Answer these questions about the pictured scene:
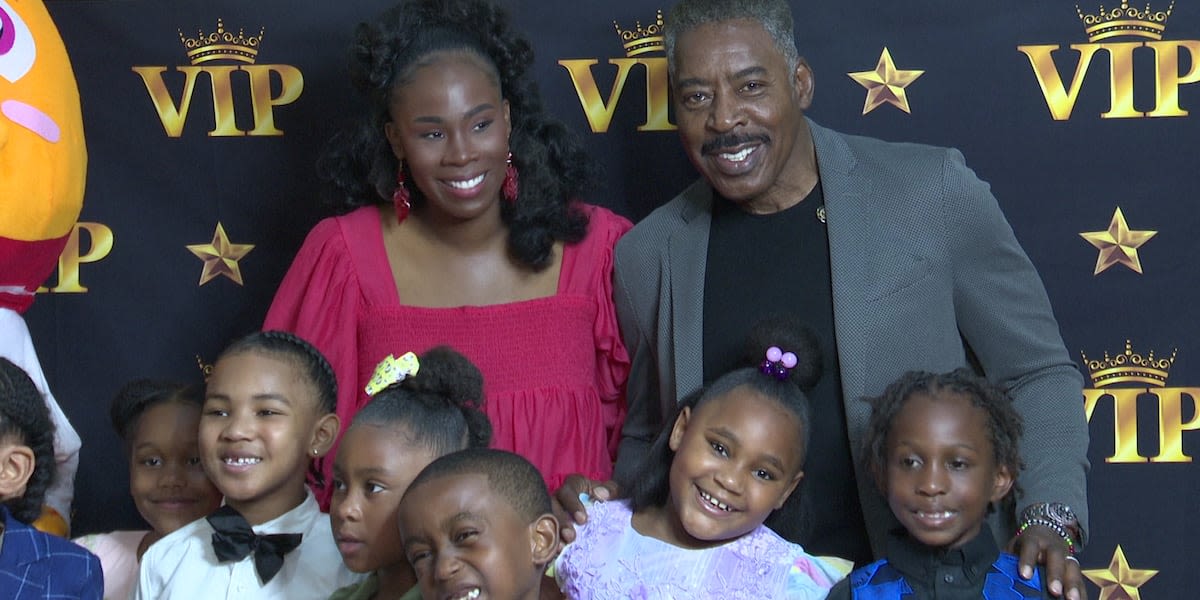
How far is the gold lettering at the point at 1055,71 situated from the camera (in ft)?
8.65

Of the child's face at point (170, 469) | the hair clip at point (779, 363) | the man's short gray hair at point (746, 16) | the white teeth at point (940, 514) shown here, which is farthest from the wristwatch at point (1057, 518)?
the child's face at point (170, 469)

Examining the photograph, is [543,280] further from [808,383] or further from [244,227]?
[244,227]

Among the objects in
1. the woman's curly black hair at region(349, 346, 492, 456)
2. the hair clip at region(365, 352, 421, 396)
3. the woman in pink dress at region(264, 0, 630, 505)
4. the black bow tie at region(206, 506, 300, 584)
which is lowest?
the black bow tie at region(206, 506, 300, 584)

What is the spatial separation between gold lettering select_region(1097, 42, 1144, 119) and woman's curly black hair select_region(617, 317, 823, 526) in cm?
97

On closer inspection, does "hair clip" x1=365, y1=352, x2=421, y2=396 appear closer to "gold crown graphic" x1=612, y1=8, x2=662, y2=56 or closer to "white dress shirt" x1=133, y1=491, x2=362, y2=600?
"white dress shirt" x1=133, y1=491, x2=362, y2=600

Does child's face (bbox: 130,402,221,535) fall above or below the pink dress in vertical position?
below

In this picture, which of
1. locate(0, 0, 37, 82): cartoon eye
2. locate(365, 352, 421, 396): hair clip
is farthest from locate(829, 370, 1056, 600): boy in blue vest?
locate(0, 0, 37, 82): cartoon eye

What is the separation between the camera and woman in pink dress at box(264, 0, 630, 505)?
2312 mm

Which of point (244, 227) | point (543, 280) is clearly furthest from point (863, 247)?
point (244, 227)

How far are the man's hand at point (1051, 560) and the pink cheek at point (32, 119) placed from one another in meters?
1.64

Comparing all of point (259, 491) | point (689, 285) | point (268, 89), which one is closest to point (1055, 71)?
point (689, 285)

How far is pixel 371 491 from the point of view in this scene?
1960mm

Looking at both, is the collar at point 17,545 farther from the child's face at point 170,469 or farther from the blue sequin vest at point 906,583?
the blue sequin vest at point 906,583

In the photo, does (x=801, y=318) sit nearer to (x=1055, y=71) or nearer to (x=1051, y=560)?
(x=1051, y=560)
